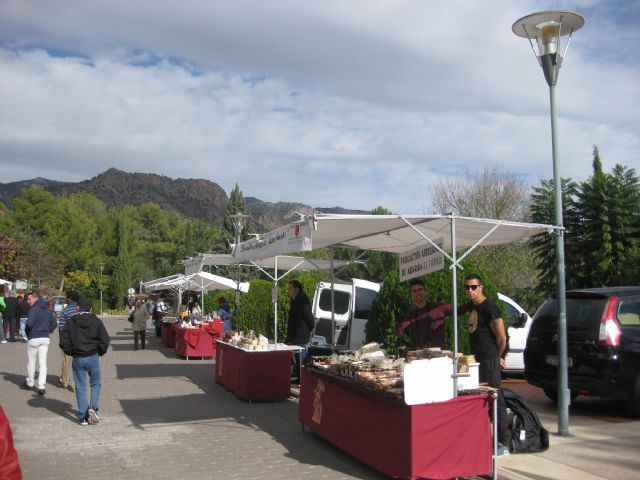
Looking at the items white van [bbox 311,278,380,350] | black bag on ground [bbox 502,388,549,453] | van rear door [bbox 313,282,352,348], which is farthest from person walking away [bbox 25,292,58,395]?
black bag on ground [bbox 502,388,549,453]

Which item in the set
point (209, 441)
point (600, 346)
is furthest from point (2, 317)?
point (600, 346)

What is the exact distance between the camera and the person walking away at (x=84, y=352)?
366 inches

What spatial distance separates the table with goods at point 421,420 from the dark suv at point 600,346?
3182mm

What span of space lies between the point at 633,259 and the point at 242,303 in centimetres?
1326

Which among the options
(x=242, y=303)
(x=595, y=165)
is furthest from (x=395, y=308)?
(x=595, y=165)

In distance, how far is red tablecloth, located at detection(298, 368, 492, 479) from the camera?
5.90 meters

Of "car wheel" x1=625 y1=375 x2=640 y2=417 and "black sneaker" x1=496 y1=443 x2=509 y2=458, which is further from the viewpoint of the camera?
"car wheel" x1=625 y1=375 x2=640 y2=417

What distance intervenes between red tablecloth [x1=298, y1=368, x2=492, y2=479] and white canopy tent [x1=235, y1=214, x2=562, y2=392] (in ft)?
1.06

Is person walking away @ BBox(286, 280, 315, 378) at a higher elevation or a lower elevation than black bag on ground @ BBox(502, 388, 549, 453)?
higher

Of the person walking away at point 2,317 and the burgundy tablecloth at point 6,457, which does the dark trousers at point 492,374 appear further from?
the person walking away at point 2,317

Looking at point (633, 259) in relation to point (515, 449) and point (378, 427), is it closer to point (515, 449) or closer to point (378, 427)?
point (515, 449)

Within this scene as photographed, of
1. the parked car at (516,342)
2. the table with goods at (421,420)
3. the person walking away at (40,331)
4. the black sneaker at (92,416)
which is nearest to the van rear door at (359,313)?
the parked car at (516,342)

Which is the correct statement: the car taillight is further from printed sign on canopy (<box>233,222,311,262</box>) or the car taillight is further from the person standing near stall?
printed sign on canopy (<box>233,222,311,262</box>)

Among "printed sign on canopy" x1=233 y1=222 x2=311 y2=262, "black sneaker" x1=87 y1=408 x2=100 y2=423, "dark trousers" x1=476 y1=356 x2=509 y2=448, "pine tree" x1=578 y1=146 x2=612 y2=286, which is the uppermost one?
"pine tree" x1=578 y1=146 x2=612 y2=286
